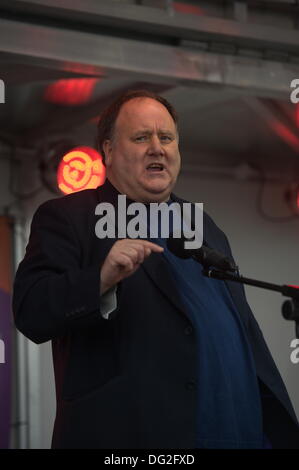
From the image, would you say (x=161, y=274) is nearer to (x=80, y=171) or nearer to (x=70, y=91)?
(x=80, y=171)

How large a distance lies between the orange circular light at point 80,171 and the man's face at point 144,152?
2.01m

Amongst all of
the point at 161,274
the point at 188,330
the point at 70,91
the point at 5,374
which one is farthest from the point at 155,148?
the point at 5,374

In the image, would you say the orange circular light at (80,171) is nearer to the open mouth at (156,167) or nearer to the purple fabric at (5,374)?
the purple fabric at (5,374)

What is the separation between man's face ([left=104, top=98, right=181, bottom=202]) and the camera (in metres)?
1.72

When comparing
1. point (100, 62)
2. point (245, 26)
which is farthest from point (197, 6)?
point (100, 62)

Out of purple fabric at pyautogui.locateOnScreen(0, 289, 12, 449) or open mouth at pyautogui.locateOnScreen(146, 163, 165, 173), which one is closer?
open mouth at pyautogui.locateOnScreen(146, 163, 165, 173)

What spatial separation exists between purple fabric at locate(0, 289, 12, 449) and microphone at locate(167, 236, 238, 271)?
3219 millimetres

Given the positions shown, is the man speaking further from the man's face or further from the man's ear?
the man's ear

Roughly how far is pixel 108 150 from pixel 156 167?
0.53 feet

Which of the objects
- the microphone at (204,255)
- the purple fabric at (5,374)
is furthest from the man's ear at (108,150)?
the purple fabric at (5,374)

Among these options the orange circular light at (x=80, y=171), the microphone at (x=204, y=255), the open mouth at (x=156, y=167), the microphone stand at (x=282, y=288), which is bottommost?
the microphone stand at (x=282, y=288)

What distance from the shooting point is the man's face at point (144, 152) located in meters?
1.72

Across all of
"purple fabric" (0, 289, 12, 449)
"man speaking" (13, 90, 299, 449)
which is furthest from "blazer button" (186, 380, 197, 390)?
"purple fabric" (0, 289, 12, 449)
